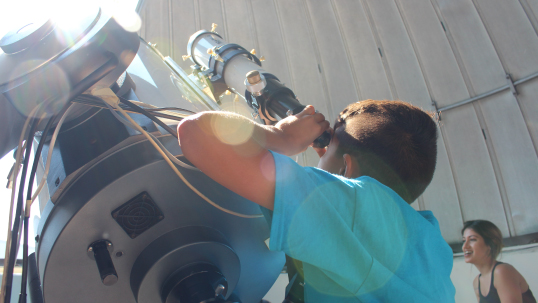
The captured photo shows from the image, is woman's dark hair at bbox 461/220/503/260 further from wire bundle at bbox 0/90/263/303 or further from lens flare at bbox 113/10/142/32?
lens flare at bbox 113/10/142/32

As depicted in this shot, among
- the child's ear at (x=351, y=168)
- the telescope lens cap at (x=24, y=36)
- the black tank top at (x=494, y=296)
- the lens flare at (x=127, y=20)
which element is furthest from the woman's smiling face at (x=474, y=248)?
the telescope lens cap at (x=24, y=36)

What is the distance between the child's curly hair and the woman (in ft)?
6.20

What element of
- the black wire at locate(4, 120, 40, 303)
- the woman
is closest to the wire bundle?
the black wire at locate(4, 120, 40, 303)

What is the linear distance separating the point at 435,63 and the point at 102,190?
10.3ft

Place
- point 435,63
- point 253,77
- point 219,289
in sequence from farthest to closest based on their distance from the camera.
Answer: point 435,63 < point 253,77 < point 219,289

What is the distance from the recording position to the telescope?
539 mm

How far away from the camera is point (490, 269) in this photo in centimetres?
245

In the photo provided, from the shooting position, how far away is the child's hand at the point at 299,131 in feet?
2.59

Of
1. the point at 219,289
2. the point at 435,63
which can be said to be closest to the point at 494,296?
the point at 435,63

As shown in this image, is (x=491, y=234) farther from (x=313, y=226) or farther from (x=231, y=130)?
(x=231, y=130)

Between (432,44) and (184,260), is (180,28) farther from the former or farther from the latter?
(184,260)

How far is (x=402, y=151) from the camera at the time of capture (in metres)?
0.95

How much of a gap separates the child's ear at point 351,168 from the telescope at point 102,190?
0.34 metres

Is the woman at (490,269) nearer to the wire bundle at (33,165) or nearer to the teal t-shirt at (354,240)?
the teal t-shirt at (354,240)
